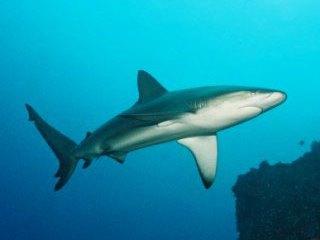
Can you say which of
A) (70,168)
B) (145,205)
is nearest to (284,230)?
→ (70,168)

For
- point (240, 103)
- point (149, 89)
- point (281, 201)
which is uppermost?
point (149, 89)

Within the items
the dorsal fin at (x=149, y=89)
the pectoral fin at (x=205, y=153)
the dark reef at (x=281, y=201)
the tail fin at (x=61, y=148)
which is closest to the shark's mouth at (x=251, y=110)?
the pectoral fin at (x=205, y=153)

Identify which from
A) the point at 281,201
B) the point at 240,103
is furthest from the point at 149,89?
the point at 281,201

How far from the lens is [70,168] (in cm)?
649

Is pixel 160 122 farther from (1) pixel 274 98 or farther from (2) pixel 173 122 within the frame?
(1) pixel 274 98

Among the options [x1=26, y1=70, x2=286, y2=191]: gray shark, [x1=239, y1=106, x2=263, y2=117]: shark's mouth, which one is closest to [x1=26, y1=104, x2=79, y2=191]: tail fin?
[x1=26, y1=70, x2=286, y2=191]: gray shark

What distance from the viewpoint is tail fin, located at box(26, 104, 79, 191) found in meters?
6.46

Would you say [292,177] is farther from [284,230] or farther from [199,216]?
[199,216]

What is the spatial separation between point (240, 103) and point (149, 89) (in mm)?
2124

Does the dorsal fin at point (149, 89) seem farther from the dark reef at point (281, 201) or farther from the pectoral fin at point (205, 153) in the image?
the dark reef at point (281, 201)

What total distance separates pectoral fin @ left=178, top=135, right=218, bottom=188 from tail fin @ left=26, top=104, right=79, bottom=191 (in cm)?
222

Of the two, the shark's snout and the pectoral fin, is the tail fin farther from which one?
the shark's snout

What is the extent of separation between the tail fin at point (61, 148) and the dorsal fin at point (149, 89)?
178cm

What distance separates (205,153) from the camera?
19.2 ft
